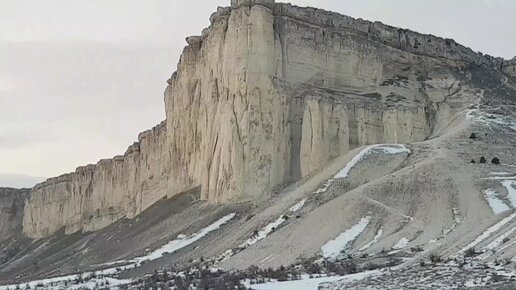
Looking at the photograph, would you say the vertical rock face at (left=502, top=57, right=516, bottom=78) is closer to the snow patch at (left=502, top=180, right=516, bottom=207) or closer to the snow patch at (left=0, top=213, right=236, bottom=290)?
the snow patch at (left=502, top=180, right=516, bottom=207)

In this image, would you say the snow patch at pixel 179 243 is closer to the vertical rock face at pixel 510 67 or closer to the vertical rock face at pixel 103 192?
the vertical rock face at pixel 103 192

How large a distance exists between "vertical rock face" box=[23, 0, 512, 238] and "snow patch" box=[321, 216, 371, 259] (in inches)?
618

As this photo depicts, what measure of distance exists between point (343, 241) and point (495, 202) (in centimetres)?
924

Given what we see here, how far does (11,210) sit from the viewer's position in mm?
122688

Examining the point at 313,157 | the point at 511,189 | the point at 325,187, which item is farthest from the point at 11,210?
the point at 511,189

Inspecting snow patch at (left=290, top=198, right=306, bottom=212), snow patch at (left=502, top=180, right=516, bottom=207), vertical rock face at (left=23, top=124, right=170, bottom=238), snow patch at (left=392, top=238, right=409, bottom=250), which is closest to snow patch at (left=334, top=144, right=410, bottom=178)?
snow patch at (left=290, top=198, right=306, bottom=212)

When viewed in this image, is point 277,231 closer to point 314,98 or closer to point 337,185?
point 337,185

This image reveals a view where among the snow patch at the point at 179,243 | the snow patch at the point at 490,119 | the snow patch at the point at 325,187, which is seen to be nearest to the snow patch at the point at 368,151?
the snow patch at the point at 325,187

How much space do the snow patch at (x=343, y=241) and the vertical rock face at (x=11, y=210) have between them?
82294 millimetres

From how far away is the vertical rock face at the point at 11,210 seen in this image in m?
121

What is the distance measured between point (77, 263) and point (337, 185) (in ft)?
64.0

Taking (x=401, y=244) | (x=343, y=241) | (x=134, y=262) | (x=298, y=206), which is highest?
(x=298, y=206)

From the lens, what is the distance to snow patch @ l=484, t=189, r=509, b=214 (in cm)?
4606

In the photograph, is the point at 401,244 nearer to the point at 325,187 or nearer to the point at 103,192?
the point at 325,187
